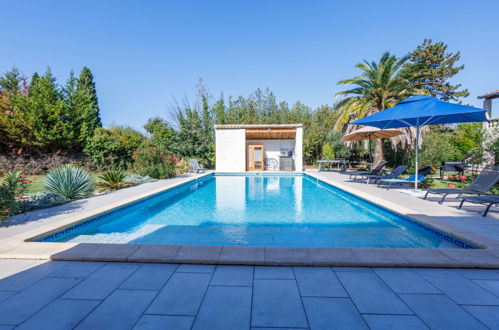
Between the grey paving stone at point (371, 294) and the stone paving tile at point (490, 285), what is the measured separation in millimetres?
857

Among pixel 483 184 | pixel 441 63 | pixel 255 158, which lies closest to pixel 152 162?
pixel 255 158

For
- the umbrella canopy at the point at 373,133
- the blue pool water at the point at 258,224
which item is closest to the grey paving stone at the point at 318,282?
the blue pool water at the point at 258,224

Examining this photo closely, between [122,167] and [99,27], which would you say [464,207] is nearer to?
[99,27]

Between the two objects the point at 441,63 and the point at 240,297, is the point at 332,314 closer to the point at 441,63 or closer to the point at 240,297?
the point at 240,297

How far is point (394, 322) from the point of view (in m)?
1.61

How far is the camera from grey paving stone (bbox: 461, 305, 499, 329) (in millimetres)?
1600

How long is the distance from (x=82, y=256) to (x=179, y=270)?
114cm

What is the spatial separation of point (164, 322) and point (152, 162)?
30.0ft

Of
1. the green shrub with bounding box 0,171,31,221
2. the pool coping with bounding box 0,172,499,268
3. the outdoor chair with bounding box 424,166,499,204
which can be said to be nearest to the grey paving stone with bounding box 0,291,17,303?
the pool coping with bounding box 0,172,499,268

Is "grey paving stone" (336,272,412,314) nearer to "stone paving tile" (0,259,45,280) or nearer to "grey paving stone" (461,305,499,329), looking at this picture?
"grey paving stone" (461,305,499,329)

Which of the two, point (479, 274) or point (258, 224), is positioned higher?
point (479, 274)

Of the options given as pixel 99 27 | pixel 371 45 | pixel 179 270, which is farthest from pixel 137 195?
pixel 371 45

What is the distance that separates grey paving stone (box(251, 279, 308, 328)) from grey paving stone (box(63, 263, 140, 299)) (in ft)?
4.11

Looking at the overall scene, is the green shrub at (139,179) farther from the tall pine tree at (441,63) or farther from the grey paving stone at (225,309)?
the tall pine tree at (441,63)
